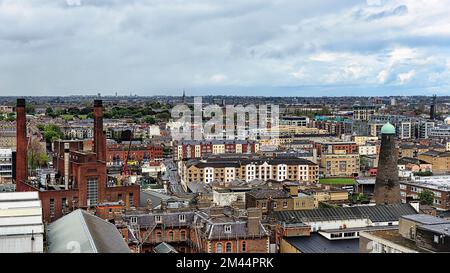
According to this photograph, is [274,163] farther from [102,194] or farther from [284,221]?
[284,221]

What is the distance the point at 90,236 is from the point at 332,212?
9.48 m

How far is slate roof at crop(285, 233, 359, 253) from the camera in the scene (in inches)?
591

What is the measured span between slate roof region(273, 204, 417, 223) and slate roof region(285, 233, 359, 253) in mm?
1135

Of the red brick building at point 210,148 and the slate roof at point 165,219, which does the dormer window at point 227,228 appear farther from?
the red brick building at point 210,148

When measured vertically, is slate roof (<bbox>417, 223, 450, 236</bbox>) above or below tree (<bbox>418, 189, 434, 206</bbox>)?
above

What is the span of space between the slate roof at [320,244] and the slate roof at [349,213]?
3.73ft

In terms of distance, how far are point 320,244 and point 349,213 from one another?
3271 millimetres

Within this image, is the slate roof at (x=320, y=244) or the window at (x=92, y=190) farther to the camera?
the window at (x=92, y=190)

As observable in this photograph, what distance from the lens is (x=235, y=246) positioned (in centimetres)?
1509

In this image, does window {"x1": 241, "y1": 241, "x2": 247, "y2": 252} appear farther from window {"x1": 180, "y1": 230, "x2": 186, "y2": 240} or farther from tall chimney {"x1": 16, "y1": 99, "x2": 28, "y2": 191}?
tall chimney {"x1": 16, "y1": 99, "x2": 28, "y2": 191}

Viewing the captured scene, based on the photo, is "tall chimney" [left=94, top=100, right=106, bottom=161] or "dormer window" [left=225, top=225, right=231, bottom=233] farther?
"tall chimney" [left=94, top=100, right=106, bottom=161]

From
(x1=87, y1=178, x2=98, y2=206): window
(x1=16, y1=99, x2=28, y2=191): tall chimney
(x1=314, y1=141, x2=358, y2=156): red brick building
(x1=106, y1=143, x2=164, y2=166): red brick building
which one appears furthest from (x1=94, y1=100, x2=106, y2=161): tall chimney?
(x1=314, y1=141, x2=358, y2=156): red brick building

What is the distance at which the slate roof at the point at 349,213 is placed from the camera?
17766 millimetres

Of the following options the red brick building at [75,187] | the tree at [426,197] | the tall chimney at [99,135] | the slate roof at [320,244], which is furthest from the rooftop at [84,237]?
the tree at [426,197]
